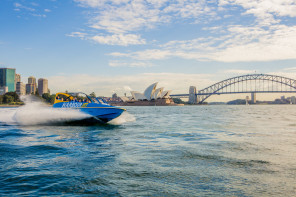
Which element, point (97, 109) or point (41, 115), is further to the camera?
point (41, 115)

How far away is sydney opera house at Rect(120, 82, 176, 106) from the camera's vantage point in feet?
477

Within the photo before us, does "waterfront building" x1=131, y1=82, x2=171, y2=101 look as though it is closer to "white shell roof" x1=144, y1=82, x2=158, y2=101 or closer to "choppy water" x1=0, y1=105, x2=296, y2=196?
"white shell roof" x1=144, y1=82, x2=158, y2=101

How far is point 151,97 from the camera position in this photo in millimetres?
151750

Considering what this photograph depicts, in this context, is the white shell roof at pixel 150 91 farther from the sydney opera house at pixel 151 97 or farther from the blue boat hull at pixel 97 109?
the blue boat hull at pixel 97 109

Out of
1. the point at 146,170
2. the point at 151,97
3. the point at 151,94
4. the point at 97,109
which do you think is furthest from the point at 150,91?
the point at 146,170

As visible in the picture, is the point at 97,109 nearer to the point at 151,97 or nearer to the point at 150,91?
the point at 150,91

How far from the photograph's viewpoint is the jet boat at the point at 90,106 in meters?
19.0

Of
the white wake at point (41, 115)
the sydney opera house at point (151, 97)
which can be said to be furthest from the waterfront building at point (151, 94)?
the white wake at point (41, 115)

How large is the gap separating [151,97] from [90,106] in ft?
436

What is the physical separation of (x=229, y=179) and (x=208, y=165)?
139cm

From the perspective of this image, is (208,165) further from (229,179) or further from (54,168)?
(54,168)

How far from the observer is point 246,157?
8.59 m

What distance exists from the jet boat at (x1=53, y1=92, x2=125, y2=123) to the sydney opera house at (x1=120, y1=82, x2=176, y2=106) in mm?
120290

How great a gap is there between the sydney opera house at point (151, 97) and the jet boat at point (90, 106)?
12029cm
